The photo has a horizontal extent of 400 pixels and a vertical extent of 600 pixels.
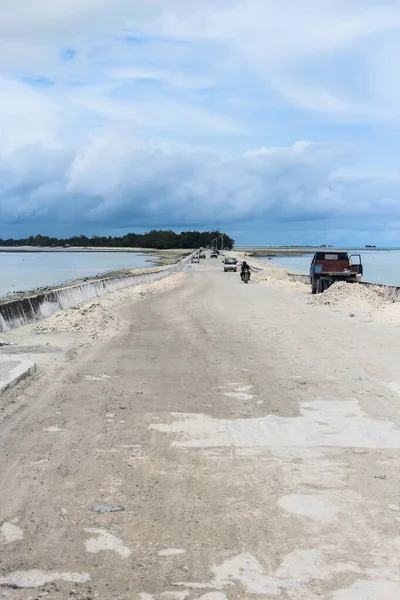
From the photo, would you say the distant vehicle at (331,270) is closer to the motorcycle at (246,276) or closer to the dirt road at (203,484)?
the motorcycle at (246,276)

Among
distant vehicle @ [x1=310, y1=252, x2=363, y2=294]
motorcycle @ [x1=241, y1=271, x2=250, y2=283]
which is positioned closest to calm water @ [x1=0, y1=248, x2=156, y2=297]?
motorcycle @ [x1=241, y1=271, x2=250, y2=283]

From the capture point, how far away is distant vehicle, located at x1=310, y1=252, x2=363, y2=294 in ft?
111

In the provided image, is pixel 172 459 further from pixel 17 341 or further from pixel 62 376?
pixel 17 341

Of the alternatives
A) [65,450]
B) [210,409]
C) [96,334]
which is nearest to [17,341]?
[96,334]

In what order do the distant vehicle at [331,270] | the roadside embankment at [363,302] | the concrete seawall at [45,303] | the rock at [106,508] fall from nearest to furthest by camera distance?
the rock at [106,508], the concrete seawall at [45,303], the roadside embankment at [363,302], the distant vehicle at [331,270]

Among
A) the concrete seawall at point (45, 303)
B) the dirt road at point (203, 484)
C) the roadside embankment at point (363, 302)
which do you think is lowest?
the roadside embankment at point (363, 302)

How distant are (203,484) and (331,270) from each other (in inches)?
1201

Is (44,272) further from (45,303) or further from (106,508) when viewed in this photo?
(106,508)

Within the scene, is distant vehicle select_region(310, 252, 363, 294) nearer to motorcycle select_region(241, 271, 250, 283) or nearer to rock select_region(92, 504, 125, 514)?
motorcycle select_region(241, 271, 250, 283)

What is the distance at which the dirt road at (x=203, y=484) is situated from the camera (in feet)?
12.7

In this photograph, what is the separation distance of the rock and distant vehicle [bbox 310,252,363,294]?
97.0 feet

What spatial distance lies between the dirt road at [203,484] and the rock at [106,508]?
5cm

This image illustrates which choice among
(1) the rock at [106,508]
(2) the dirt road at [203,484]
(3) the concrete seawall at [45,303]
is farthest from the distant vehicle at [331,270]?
(1) the rock at [106,508]

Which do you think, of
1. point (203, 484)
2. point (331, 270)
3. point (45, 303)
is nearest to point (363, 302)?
point (331, 270)
